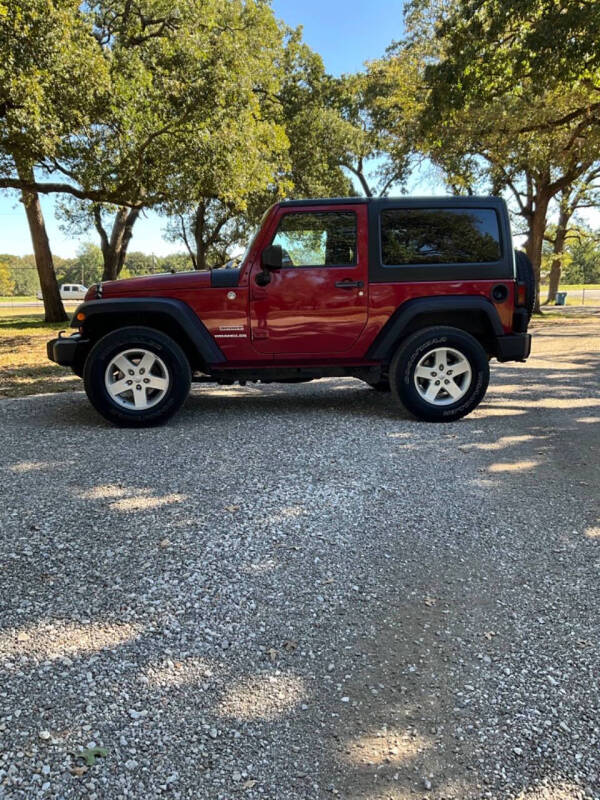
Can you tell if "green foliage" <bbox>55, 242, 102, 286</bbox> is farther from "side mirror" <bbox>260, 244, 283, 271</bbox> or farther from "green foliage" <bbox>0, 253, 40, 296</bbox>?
"side mirror" <bbox>260, 244, 283, 271</bbox>

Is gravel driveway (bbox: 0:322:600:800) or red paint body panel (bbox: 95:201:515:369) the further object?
red paint body panel (bbox: 95:201:515:369)

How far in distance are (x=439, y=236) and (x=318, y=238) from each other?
118 centimetres

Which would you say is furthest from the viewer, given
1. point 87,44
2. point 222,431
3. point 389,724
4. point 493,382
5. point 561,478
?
point 87,44

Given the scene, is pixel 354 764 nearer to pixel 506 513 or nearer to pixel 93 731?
pixel 93 731

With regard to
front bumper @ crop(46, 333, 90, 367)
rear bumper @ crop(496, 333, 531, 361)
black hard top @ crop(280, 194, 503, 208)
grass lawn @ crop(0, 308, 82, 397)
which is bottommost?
grass lawn @ crop(0, 308, 82, 397)

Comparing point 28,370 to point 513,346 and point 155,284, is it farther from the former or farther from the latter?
point 513,346

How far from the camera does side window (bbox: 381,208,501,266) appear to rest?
568 centimetres

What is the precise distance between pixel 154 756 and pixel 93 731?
239mm

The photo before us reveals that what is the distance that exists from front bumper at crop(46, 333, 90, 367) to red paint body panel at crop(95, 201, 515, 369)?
53 cm

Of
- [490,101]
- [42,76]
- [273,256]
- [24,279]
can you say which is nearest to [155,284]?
[273,256]

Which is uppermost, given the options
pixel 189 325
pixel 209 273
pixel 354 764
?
pixel 209 273

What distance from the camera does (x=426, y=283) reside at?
571 cm

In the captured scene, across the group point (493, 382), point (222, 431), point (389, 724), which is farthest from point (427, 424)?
point (389, 724)

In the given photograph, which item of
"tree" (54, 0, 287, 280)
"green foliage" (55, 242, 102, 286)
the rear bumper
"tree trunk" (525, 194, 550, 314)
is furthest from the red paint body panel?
"green foliage" (55, 242, 102, 286)
